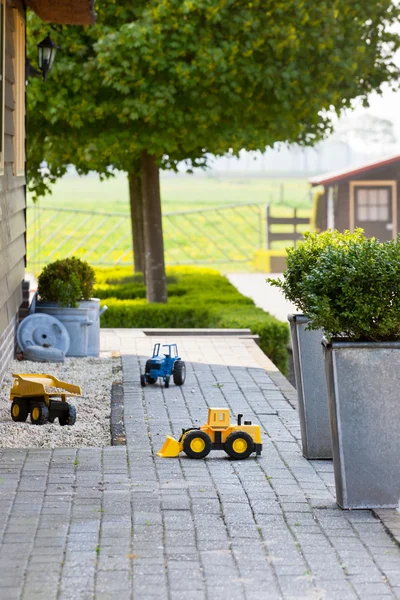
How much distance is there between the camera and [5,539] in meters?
5.15

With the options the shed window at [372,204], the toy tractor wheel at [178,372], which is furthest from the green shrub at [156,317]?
the shed window at [372,204]

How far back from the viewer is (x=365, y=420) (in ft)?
18.9

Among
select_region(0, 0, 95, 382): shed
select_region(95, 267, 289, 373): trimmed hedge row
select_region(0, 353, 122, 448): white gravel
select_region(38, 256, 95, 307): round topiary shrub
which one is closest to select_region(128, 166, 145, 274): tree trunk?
select_region(95, 267, 289, 373): trimmed hedge row

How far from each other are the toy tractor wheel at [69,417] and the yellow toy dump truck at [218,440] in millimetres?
1201

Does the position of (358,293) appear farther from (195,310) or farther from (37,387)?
(195,310)

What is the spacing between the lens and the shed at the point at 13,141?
927 centimetres

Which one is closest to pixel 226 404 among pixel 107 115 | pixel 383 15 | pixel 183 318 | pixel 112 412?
pixel 112 412

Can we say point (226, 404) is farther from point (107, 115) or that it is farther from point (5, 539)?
point (107, 115)

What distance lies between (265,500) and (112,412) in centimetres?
289

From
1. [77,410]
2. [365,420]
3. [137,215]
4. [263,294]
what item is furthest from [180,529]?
[263,294]

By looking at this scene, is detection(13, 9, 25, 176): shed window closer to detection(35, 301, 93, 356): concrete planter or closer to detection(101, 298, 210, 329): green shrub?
detection(35, 301, 93, 356): concrete planter

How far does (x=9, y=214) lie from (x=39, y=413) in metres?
2.57

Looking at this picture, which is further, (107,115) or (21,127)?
(107,115)

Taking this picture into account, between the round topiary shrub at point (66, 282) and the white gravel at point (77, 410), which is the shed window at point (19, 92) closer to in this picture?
the round topiary shrub at point (66, 282)
